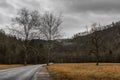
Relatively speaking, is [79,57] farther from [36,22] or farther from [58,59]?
[36,22]

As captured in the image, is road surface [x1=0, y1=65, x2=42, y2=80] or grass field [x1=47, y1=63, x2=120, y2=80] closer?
grass field [x1=47, y1=63, x2=120, y2=80]

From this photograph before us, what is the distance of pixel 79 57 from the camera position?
14100 cm

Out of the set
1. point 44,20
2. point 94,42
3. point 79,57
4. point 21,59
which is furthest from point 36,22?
point 79,57

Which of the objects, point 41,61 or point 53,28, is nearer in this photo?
point 53,28

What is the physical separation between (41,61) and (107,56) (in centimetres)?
2946

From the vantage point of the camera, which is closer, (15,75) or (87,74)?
(87,74)

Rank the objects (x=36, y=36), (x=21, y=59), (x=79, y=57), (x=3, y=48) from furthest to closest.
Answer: (x=79, y=57)
(x=3, y=48)
(x=21, y=59)
(x=36, y=36)

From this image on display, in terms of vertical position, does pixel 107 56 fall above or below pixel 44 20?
below

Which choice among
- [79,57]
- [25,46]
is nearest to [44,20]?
[25,46]

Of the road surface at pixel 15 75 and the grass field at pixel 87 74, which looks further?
the road surface at pixel 15 75

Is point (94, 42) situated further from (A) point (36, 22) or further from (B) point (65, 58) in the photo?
(B) point (65, 58)

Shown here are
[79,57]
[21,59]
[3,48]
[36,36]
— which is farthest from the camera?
[79,57]

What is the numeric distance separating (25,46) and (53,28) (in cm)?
872

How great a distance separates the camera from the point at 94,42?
76.0m
